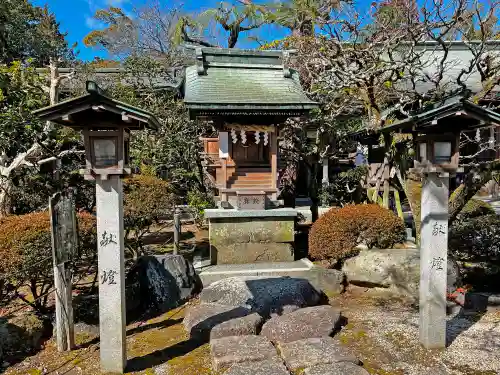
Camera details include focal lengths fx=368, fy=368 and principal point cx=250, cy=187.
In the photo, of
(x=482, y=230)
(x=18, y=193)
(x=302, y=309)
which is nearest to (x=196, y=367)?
(x=302, y=309)

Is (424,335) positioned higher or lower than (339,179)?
lower

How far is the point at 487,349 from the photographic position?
5.16m

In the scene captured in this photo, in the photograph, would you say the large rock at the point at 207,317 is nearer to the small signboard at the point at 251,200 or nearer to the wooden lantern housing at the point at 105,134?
the wooden lantern housing at the point at 105,134

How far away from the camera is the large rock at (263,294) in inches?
255

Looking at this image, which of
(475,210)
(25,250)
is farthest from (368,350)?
(475,210)

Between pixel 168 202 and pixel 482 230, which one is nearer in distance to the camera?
pixel 482 230

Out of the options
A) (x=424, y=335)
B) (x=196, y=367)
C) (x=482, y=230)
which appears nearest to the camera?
(x=196, y=367)

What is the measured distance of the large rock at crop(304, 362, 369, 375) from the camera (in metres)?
4.41

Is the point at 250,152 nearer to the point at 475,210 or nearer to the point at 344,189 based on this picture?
the point at 475,210

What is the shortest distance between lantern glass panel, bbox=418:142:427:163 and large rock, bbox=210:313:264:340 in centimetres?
347

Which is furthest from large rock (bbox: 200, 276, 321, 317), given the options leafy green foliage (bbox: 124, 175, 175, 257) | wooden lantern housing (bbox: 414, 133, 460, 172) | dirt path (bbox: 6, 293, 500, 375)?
wooden lantern housing (bbox: 414, 133, 460, 172)

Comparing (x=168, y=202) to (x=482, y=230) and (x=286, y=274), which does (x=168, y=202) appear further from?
(x=482, y=230)

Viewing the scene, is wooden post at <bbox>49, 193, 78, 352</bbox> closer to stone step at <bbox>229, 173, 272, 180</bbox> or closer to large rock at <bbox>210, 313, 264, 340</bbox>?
large rock at <bbox>210, 313, 264, 340</bbox>

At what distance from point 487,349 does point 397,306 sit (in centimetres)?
183
